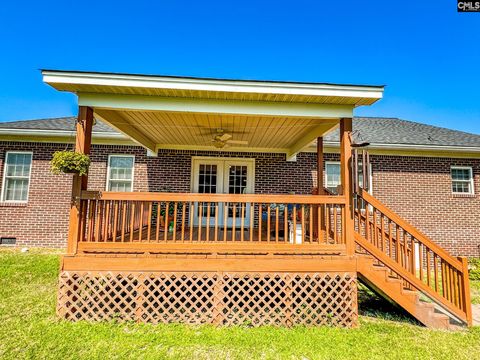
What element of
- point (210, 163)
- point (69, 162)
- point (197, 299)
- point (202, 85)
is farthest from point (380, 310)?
point (210, 163)

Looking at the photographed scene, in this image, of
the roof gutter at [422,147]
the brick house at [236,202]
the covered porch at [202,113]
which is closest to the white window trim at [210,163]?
the brick house at [236,202]

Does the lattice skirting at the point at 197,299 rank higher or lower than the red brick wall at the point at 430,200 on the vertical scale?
lower

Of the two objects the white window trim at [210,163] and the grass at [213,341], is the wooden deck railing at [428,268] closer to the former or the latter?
the grass at [213,341]

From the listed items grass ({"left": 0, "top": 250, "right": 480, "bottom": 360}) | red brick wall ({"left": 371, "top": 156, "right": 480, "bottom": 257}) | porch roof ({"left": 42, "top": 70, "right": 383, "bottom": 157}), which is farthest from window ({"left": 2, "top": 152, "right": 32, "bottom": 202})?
red brick wall ({"left": 371, "top": 156, "right": 480, "bottom": 257})

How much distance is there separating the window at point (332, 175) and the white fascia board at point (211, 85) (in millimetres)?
4674

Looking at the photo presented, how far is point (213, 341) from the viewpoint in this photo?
3.49 meters

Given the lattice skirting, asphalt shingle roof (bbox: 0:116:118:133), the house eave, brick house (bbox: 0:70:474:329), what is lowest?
the lattice skirting

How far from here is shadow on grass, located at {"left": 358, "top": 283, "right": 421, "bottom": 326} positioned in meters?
4.45

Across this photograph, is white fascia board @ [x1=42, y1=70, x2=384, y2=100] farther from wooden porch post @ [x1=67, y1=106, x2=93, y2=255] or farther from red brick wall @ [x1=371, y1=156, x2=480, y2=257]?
red brick wall @ [x1=371, y1=156, x2=480, y2=257]

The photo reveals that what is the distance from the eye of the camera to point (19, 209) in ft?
26.2

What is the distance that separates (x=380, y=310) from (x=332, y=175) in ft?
15.1

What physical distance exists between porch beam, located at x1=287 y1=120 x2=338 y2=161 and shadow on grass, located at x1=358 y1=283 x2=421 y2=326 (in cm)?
326

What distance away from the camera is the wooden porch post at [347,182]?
4227 millimetres

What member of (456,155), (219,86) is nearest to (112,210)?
(219,86)
